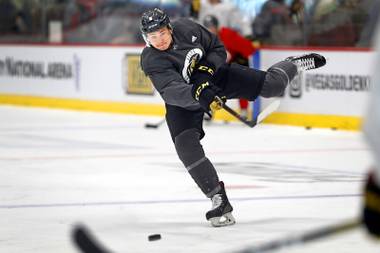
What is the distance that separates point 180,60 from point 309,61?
93 centimetres

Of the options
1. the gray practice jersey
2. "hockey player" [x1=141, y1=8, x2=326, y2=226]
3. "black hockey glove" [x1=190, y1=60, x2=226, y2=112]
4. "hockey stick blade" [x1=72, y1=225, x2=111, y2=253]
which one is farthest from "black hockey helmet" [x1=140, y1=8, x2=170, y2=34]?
"hockey stick blade" [x1=72, y1=225, x2=111, y2=253]

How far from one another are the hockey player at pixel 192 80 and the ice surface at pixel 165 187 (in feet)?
0.88

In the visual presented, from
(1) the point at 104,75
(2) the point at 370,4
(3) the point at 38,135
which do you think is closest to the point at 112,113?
(1) the point at 104,75

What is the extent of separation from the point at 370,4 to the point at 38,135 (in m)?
3.71

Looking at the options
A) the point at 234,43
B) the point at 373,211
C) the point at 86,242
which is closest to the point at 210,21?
the point at 234,43

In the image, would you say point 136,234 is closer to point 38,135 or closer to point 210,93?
point 210,93

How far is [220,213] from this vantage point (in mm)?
5602

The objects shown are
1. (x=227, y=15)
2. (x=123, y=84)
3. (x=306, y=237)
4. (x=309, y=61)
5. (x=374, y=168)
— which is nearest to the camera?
(x=374, y=168)

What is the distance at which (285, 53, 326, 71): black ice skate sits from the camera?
6.16 metres

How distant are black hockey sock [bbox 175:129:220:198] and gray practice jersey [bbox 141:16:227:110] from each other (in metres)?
0.15

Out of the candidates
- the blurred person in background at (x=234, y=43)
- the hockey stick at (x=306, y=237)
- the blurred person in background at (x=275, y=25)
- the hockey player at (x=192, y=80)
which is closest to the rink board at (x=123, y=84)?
the blurred person in background at (x=275, y=25)

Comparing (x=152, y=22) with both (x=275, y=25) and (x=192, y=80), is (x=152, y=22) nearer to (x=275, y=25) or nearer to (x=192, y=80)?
(x=192, y=80)

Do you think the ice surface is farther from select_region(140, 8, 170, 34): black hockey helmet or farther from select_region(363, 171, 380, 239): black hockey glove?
select_region(363, 171, 380, 239): black hockey glove

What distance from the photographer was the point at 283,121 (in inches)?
468
